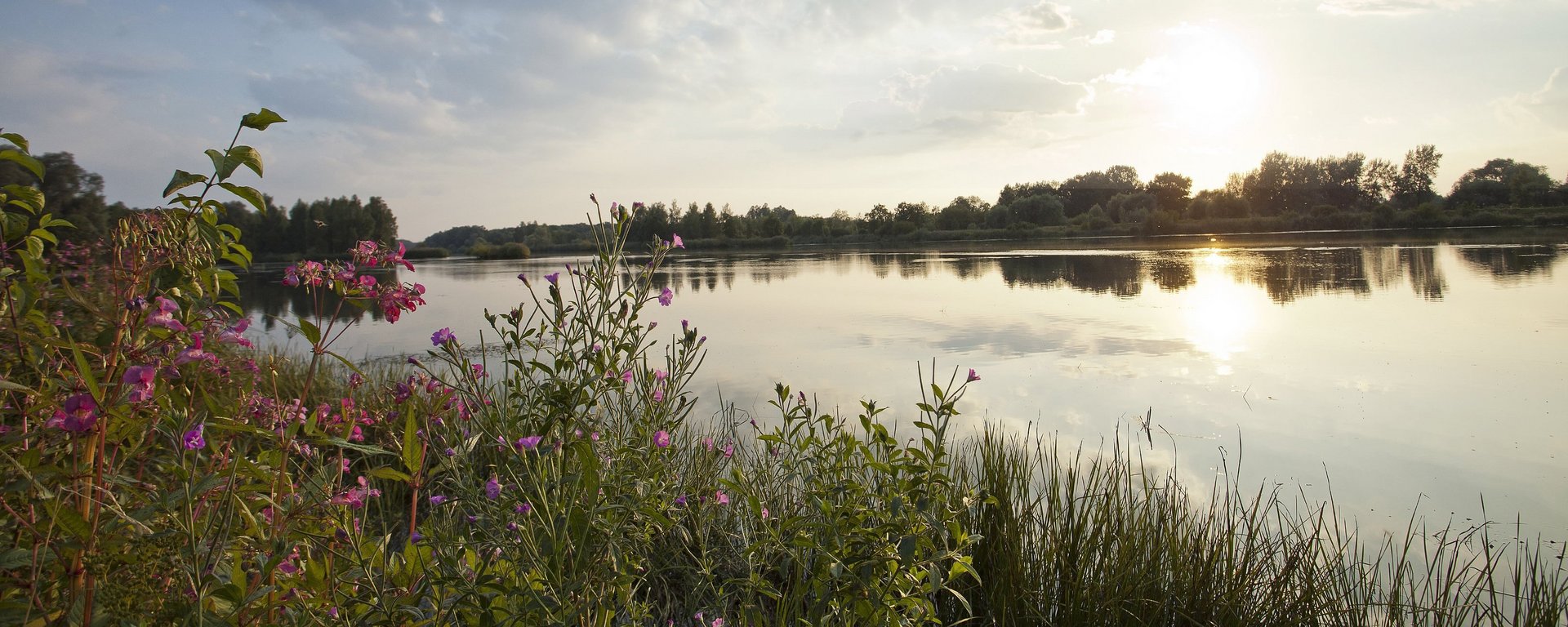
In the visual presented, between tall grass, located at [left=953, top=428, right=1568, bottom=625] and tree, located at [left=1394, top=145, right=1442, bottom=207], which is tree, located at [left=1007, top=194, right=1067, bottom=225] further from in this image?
tall grass, located at [left=953, top=428, right=1568, bottom=625]

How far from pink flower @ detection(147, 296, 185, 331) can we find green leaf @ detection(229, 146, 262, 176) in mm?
278

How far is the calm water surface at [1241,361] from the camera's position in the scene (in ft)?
12.0

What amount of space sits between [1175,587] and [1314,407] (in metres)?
3.29

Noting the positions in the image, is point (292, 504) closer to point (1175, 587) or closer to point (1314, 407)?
point (1175, 587)

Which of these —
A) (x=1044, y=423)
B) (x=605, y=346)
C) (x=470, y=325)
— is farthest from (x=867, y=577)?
(x=470, y=325)

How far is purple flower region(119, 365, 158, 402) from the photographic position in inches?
39.4

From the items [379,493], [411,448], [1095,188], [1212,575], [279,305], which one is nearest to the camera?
[411,448]

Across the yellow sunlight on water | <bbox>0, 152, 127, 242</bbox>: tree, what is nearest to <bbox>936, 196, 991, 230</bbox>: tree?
the yellow sunlight on water

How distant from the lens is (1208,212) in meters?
44.6

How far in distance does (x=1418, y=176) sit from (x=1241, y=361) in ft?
174

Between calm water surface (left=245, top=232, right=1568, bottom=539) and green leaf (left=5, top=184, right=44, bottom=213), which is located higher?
green leaf (left=5, top=184, right=44, bottom=213)

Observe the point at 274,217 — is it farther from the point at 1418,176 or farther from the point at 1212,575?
the point at 1418,176

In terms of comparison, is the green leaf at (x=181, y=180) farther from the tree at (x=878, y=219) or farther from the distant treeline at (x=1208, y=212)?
the tree at (x=878, y=219)

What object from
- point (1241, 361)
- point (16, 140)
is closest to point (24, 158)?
point (16, 140)
